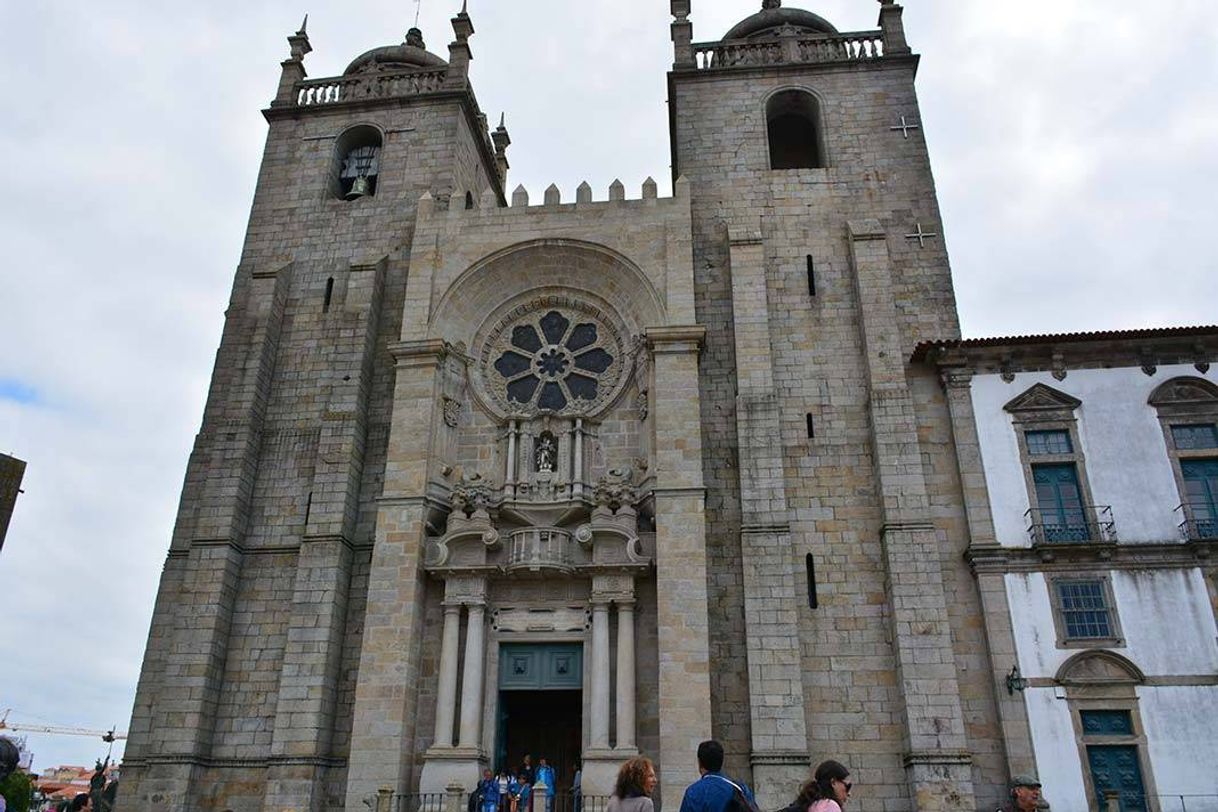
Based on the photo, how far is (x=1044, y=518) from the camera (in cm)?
1820

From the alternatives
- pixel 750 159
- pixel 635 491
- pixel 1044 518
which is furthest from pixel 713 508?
pixel 750 159

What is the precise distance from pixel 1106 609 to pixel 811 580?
211 inches

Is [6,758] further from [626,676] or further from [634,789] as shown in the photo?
Result: [626,676]

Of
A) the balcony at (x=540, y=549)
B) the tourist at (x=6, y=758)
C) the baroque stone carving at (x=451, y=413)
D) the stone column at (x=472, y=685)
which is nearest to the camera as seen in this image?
the tourist at (x=6, y=758)

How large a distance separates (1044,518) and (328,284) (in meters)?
17.5

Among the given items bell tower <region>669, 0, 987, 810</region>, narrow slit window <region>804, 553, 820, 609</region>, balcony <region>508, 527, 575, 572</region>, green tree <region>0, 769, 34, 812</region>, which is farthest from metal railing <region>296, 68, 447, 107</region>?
green tree <region>0, 769, 34, 812</region>

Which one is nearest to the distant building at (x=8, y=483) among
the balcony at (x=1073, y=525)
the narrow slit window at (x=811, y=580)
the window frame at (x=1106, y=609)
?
the narrow slit window at (x=811, y=580)

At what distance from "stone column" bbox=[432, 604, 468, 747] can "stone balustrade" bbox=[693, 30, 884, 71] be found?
53.7 feet

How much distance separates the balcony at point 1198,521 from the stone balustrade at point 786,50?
14368 millimetres

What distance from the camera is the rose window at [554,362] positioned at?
843 inches

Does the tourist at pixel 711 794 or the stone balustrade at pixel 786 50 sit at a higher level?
the stone balustrade at pixel 786 50

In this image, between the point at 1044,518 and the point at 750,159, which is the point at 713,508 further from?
the point at 750,159

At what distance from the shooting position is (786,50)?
2586 centimetres

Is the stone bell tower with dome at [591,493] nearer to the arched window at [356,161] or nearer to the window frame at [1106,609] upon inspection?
the arched window at [356,161]
